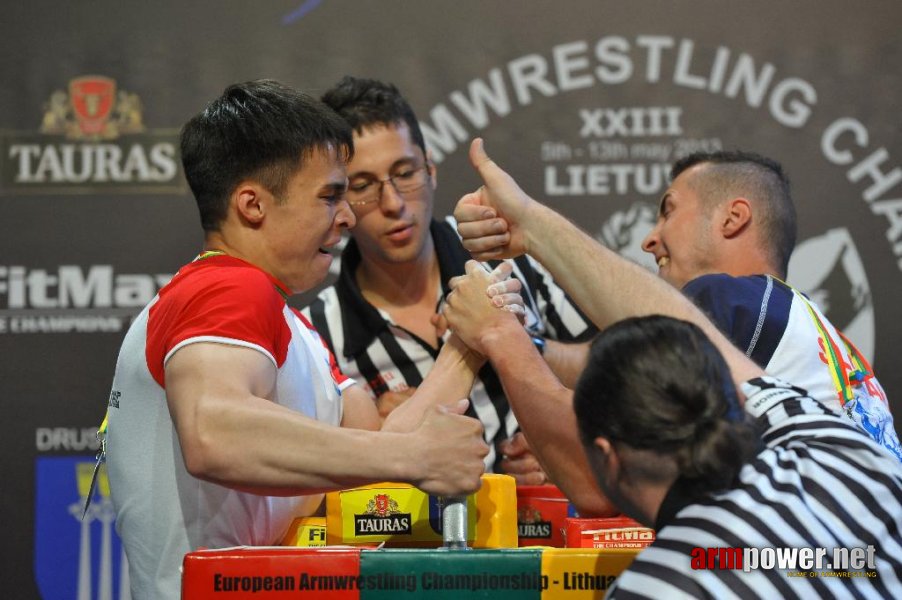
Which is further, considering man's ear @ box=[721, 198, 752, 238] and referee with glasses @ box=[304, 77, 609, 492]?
referee with glasses @ box=[304, 77, 609, 492]

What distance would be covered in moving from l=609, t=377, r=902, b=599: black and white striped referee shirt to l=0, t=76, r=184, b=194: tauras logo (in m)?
2.18

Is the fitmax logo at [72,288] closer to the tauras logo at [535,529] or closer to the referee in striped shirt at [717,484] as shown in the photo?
the tauras logo at [535,529]

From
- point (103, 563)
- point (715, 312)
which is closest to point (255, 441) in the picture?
point (715, 312)

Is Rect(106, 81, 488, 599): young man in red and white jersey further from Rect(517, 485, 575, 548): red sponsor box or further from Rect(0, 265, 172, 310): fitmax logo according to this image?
Rect(0, 265, 172, 310): fitmax logo

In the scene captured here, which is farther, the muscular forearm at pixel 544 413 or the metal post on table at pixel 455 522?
the muscular forearm at pixel 544 413

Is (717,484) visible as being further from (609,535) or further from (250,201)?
(250,201)

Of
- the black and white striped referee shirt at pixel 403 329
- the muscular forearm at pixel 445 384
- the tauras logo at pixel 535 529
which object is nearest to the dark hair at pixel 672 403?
the tauras logo at pixel 535 529

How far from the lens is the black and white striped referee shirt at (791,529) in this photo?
3.76 ft

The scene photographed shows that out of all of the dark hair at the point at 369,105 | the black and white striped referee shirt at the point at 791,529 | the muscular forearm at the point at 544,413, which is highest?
the dark hair at the point at 369,105

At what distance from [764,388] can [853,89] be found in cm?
191

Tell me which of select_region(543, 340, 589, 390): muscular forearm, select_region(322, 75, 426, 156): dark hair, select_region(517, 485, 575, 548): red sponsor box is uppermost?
select_region(322, 75, 426, 156): dark hair

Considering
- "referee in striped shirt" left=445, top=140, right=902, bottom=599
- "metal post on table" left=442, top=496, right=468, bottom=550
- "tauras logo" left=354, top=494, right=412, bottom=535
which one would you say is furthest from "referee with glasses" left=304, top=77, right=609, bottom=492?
"referee in striped shirt" left=445, top=140, right=902, bottom=599

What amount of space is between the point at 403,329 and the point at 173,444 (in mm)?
1147

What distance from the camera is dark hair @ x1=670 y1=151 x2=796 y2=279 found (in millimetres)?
2291
